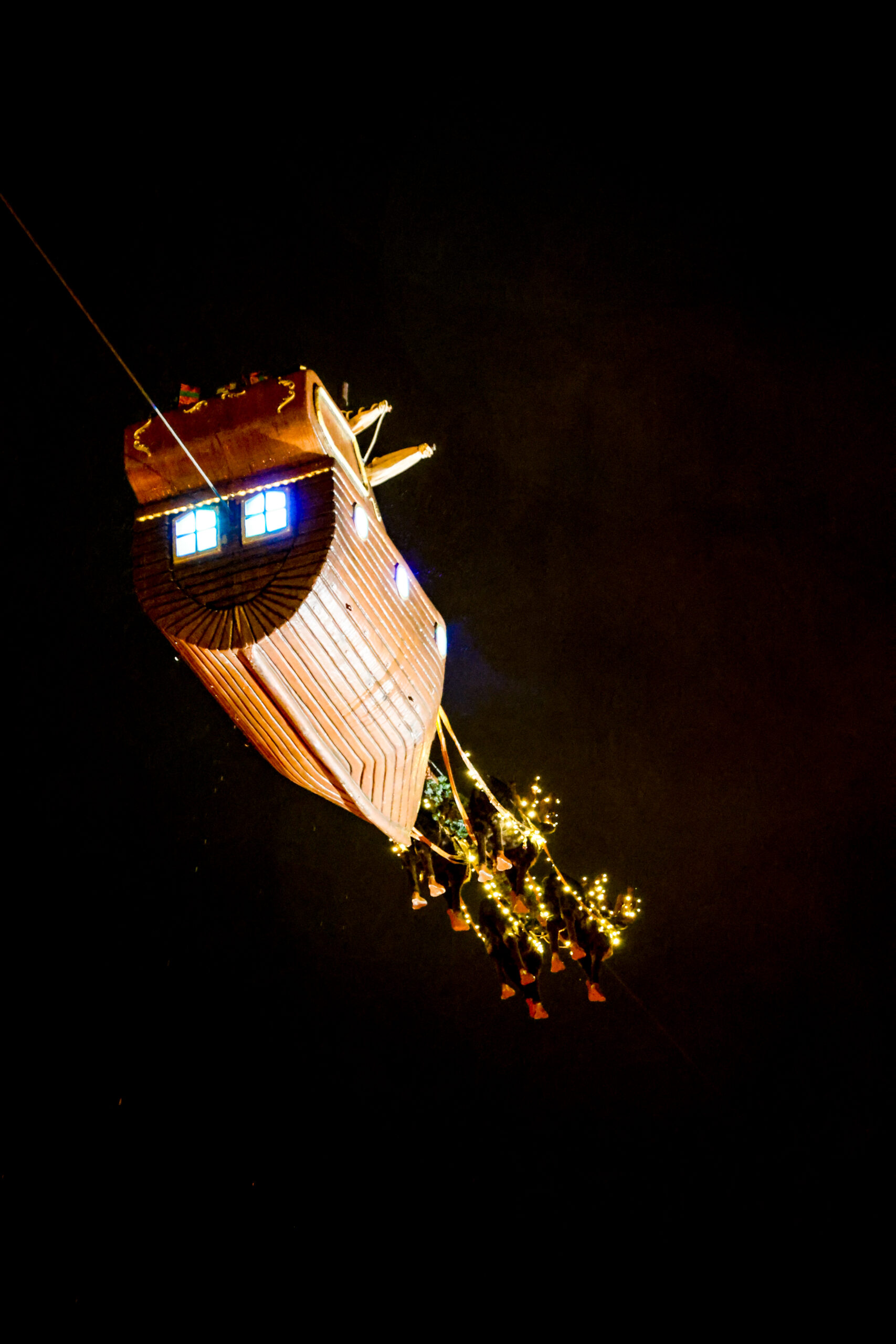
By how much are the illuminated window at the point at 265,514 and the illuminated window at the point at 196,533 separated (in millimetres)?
135

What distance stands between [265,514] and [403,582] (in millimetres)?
718

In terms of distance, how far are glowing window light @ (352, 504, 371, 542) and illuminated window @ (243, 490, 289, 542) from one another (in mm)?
276

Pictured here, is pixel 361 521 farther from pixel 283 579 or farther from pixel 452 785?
pixel 452 785

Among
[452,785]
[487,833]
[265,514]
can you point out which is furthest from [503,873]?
[265,514]

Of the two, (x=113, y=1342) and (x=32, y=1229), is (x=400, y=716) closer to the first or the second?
(x=32, y=1229)

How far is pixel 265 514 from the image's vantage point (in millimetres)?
3357

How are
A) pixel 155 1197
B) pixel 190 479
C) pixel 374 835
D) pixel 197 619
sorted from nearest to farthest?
pixel 197 619 < pixel 190 479 < pixel 155 1197 < pixel 374 835

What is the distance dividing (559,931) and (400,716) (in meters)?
2.16

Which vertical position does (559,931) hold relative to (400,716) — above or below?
below

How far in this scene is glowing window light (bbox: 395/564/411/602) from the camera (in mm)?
3760

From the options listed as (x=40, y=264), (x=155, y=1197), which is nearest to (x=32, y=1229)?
(x=155, y=1197)

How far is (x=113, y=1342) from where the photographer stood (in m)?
5.17

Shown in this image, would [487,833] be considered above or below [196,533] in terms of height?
below

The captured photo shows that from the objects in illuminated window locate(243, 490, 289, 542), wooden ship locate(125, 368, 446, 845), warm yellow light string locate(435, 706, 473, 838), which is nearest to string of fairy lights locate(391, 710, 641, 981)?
warm yellow light string locate(435, 706, 473, 838)
